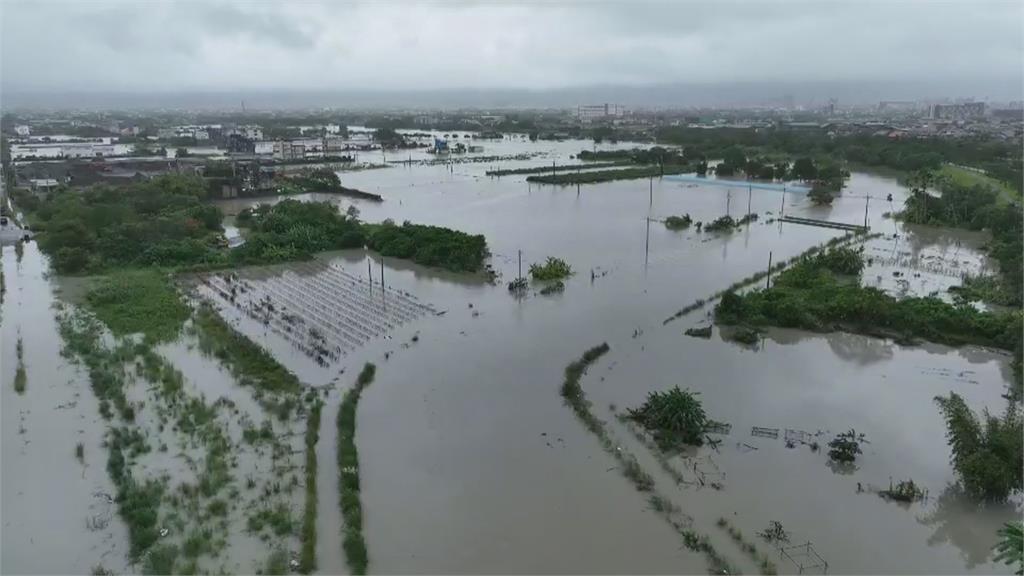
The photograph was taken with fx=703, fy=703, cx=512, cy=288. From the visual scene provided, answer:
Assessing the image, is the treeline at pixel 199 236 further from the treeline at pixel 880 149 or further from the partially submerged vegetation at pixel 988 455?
the treeline at pixel 880 149

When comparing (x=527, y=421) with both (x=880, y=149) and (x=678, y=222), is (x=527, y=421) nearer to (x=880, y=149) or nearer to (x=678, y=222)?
(x=678, y=222)

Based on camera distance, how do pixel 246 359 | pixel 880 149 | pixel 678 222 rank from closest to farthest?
pixel 246 359 → pixel 678 222 → pixel 880 149

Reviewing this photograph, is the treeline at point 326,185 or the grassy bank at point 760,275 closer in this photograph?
Result: the grassy bank at point 760,275

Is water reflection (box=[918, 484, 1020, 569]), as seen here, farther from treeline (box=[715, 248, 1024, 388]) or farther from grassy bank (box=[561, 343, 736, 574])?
treeline (box=[715, 248, 1024, 388])

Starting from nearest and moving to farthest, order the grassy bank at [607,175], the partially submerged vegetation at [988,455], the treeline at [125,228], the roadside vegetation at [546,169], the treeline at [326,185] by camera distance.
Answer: the partially submerged vegetation at [988,455] < the treeline at [125,228] < the treeline at [326,185] < the grassy bank at [607,175] < the roadside vegetation at [546,169]

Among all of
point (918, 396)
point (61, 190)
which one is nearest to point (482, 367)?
point (918, 396)

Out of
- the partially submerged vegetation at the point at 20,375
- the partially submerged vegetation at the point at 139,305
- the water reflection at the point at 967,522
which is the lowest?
the water reflection at the point at 967,522

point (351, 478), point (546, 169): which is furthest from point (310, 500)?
point (546, 169)

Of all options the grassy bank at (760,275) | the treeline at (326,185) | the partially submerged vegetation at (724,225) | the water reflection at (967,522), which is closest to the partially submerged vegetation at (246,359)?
the grassy bank at (760,275)
